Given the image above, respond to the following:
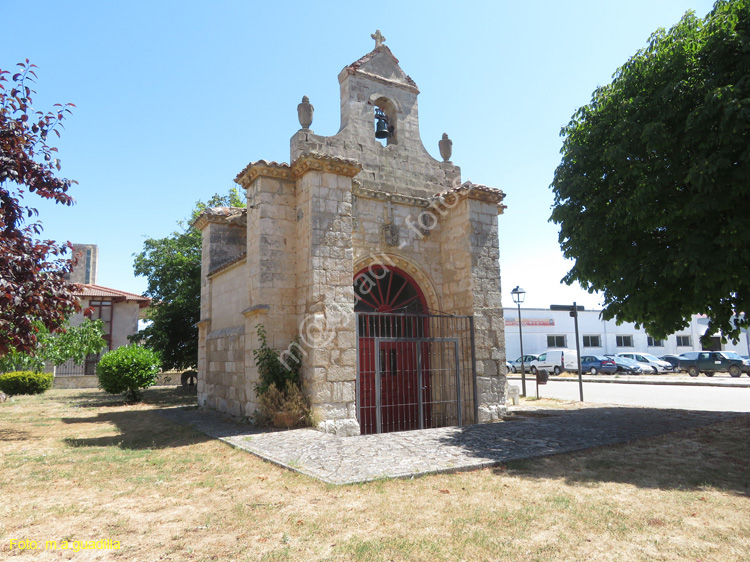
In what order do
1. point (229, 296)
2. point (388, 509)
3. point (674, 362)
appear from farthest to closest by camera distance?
point (674, 362)
point (229, 296)
point (388, 509)

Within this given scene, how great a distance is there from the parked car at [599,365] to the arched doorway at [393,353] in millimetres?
22116

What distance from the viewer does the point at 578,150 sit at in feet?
28.1

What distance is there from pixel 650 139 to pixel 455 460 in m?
5.32

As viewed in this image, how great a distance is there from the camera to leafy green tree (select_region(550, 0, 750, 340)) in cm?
649

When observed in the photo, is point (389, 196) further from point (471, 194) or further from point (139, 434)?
point (139, 434)

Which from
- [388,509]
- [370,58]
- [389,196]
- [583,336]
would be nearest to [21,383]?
[389,196]

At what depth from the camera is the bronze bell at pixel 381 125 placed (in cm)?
1054

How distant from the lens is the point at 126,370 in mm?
13742

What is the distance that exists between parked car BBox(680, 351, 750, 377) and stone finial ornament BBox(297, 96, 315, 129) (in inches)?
954

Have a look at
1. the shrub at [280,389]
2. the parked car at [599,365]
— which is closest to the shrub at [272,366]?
the shrub at [280,389]

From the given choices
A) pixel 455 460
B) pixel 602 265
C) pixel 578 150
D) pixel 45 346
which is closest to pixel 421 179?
pixel 578 150

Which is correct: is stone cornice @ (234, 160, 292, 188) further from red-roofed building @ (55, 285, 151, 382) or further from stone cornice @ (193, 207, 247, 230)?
red-roofed building @ (55, 285, 151, 382)

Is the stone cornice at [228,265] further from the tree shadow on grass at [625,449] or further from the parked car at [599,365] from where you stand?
the parked car at [599,365]

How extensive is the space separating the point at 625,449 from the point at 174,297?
15.3 metres
